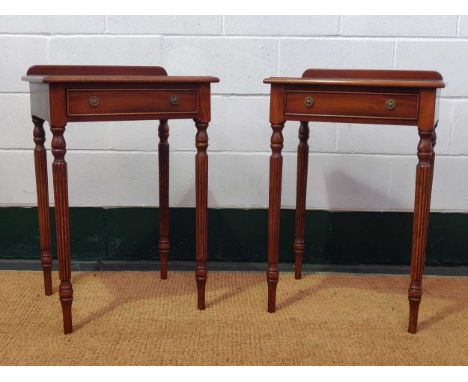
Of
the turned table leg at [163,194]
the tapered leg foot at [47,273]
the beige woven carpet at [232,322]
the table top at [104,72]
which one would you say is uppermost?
the table top at [104,72]

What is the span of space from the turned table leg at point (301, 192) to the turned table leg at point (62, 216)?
95 cm

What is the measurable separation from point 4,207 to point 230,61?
3.87ft

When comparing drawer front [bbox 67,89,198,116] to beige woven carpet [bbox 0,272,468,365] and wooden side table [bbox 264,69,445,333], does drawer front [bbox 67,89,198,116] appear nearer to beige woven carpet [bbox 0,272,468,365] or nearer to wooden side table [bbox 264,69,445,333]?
wooden side table [bbox 264,69,445,333]

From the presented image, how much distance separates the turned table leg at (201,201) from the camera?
209 cm

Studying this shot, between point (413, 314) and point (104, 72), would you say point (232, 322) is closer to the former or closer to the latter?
point (413, 314)

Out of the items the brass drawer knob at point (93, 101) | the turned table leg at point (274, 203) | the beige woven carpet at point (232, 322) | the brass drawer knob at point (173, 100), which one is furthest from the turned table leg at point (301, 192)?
the brass drawer knob at point (93, 101)

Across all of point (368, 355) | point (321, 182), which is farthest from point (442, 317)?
point (321, 182)

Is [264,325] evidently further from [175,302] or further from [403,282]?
[403,282]

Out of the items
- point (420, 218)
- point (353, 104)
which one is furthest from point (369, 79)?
point (420, 218)

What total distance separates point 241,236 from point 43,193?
35.4 inches

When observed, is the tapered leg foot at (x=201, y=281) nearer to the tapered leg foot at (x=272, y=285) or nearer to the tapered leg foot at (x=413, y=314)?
the tapered leg foot at (x=272, y=285)

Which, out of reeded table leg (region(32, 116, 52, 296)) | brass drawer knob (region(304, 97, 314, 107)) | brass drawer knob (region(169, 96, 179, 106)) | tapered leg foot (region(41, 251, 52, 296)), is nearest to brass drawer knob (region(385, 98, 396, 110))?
brass drawer knob (region(304, 97, 314, 107))

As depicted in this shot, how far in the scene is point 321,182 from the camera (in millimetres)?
2711

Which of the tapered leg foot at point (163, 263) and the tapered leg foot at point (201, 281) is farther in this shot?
the tapered leg foot at point (163, 263)
